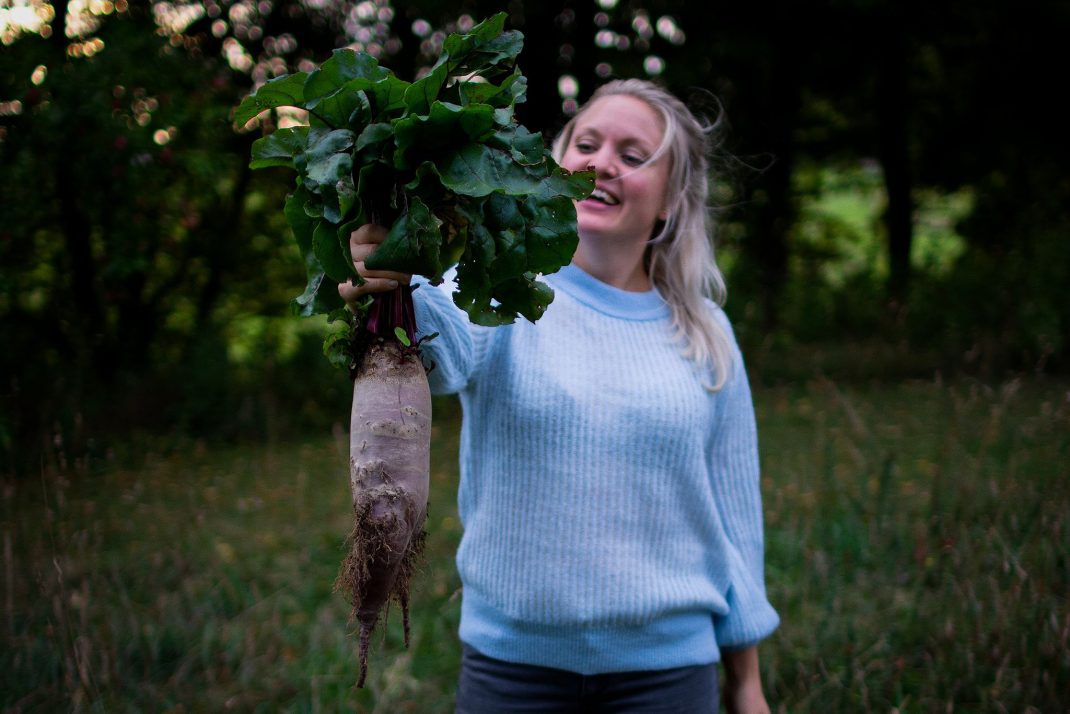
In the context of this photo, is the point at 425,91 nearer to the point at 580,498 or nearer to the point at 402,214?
the point at 402,214

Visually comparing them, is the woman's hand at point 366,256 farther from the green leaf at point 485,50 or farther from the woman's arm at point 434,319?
the green leaf at point 485,50

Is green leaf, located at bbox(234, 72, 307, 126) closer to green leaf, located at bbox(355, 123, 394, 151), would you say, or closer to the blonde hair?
green leaf, located at bbox(355, 123, 394, 151)

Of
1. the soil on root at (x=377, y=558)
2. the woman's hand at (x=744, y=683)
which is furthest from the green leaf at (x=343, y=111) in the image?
the woman's hand at (x=744, y=683)

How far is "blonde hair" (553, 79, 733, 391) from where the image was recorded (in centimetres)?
233

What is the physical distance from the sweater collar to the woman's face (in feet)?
0.34

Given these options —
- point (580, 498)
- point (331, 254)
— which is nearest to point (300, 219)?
point (331, 254)

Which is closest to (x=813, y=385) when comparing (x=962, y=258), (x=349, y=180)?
(x=962, y=258)

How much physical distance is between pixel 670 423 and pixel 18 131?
6312 millimetres

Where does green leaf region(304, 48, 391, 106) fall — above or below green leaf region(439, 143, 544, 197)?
above

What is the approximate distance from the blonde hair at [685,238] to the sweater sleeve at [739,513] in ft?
A: 0.34

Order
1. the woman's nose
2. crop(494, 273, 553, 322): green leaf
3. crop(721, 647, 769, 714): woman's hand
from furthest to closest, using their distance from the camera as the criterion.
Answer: crop(721, 647, 769, 714): woman's hand, the woman's nose, crop(494, 273, 553, 322): green leaf

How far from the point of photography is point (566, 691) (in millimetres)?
2037

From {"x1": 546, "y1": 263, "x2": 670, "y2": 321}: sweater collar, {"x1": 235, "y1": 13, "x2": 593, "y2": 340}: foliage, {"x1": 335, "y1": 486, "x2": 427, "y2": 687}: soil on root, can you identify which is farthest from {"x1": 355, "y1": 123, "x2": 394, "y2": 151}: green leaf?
{"x1": 546, "y1": 263, "x2": 670, "y2": 321}: sweater collar

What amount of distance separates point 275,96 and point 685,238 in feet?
4.13
